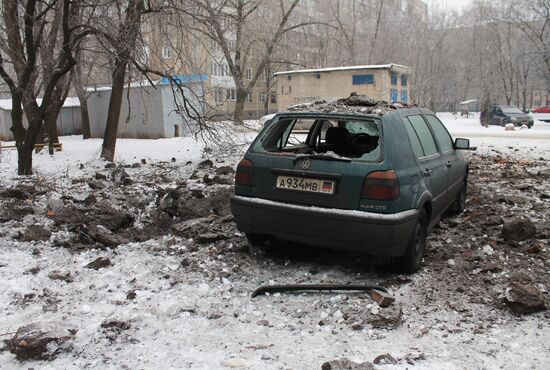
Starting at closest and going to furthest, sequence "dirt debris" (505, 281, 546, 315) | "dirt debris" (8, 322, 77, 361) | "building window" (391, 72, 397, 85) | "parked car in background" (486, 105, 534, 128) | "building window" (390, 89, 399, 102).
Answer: "dirt debris" (8, 322, 77, 361) < "dirt debris" (505, 281, 546, 315) < "building window" (390, 89, 399, 102) < "building window" (391, 72, 397, 85) < "parked car in background" (486, 105, 534, 128)

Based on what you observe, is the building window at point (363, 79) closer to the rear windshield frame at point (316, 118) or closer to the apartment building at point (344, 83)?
the apartment building at point (344, 83)

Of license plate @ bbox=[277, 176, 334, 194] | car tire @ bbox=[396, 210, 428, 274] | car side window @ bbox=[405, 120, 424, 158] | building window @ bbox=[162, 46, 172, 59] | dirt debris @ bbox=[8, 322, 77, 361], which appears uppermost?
building window @ bbox=[162, 46, 172, 59]

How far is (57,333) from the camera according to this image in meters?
3.26

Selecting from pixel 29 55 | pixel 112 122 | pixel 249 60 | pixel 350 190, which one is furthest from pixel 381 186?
pixel 249 60

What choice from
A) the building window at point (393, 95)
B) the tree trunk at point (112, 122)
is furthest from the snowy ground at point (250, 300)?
the building window at point (393, 95)

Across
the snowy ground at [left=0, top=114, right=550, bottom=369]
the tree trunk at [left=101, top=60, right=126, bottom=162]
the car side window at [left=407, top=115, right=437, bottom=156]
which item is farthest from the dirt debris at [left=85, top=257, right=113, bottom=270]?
the tree trunk at [left=101, top=60, right=126, bottom=162]

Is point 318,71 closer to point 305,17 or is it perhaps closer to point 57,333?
point 305,17

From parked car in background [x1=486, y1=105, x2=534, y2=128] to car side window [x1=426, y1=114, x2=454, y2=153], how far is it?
2598 centimetres

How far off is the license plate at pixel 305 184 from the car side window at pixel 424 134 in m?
1.25

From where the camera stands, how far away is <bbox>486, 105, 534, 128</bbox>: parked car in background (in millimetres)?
28938

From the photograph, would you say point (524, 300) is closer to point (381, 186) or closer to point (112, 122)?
point (381, 186)

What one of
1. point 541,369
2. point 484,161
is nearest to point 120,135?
point 484,161

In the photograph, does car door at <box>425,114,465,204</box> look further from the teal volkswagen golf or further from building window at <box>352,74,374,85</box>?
building window at <box>352,74,374,85</box>

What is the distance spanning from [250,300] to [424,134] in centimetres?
257
